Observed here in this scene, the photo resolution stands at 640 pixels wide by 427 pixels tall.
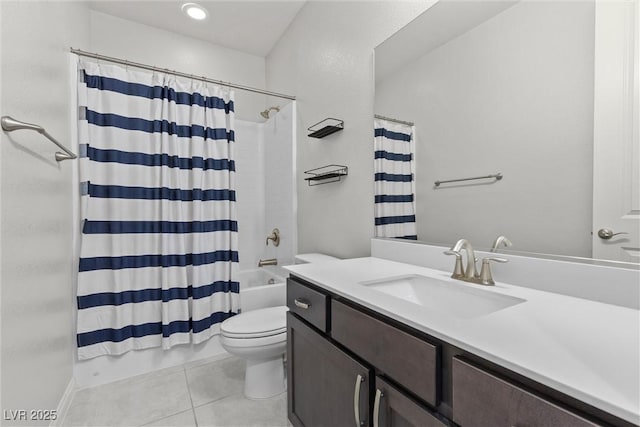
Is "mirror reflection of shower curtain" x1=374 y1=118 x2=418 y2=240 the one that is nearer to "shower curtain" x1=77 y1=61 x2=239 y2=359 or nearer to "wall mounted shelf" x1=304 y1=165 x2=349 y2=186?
"wall mounted shelf" x1=304 y1=165 x2=349 y2=186

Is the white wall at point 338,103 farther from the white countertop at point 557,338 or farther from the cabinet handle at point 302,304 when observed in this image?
the white countertop at point 557,338

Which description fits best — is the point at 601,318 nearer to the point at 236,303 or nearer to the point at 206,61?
the point at 236,303

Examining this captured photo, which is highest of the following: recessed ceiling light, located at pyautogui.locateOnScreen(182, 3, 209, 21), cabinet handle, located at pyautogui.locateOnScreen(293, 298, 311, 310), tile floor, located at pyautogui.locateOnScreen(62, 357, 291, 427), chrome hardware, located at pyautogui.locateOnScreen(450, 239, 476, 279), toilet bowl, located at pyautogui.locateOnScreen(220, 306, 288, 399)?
recessed ceiling light, located at pyautogui.locateOnScreen(182, 3, 209, 21)

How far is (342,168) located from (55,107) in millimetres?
1574

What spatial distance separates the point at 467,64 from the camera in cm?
112

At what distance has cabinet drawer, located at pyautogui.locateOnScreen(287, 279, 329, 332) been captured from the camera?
1029 mm

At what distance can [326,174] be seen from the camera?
6.19 feet

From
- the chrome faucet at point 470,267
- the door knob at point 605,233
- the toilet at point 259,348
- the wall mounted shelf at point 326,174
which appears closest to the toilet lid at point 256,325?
the toilet at point 259,348

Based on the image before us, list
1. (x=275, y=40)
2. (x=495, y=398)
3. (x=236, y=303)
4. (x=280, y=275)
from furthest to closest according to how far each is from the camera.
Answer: (x=275, y=40) → (x=280, y=275) → (x=236, y=303) → (x=495, y=398)

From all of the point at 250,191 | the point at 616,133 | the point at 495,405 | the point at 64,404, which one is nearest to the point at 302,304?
the point at 495,405

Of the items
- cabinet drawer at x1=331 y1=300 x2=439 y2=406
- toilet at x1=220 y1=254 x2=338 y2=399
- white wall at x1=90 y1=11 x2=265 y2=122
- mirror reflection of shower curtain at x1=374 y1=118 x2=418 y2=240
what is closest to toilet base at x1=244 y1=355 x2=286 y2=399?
toilet at x1=220 y1=254 x2=338 y2=399

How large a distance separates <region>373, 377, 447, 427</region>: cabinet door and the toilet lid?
92 cm

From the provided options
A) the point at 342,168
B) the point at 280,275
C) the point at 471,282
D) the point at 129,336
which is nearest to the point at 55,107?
the point at 129,336

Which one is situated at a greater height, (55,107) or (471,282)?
(55,107)
